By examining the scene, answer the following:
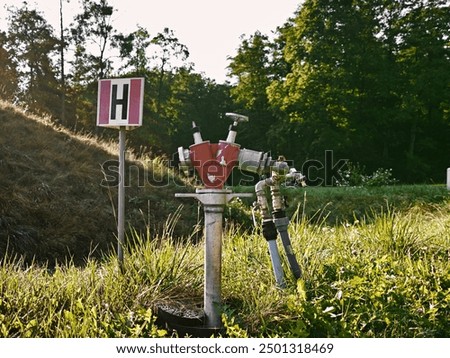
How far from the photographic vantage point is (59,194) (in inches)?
372

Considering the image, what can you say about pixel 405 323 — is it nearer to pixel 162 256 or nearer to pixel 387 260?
pixel 387 260

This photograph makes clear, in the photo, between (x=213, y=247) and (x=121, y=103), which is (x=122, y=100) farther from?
(x=213, y=247)

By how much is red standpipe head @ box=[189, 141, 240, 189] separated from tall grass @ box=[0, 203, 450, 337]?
84 centimetres

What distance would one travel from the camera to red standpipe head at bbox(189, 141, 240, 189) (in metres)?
3.07

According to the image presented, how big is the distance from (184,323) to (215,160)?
110cm

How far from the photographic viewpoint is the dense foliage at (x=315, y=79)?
21312 mm

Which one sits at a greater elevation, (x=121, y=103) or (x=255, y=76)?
(x=255, y=76)

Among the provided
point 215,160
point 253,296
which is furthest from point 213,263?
point 215,160

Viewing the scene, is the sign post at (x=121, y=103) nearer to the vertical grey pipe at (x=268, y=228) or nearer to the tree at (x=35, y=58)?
the vertical grey pipe at (x=268, y=228)

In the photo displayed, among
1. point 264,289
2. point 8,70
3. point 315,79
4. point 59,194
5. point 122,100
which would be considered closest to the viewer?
point 264,289

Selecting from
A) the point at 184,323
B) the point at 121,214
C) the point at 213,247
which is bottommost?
the point at 184,323

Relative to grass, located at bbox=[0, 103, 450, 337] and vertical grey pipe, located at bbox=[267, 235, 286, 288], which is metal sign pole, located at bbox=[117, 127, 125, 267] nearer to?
grass, located at bbox=[0, 103, 450, 337]

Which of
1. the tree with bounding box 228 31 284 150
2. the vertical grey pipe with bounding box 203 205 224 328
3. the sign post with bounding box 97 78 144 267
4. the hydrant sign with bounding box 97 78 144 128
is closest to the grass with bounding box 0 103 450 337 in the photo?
the vertical grey pipe with bounding box 203 205 224 328
